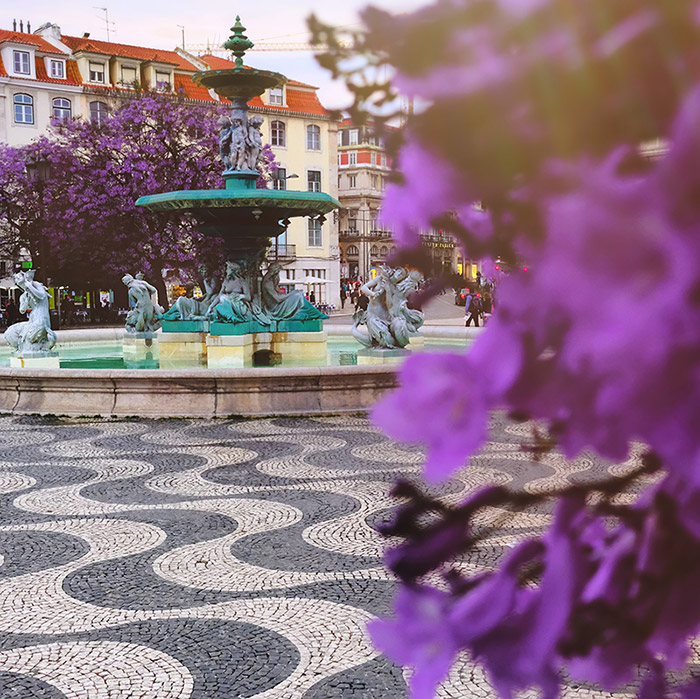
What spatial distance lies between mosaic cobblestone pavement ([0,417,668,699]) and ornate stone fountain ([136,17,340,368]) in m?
5.12

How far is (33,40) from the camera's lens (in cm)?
4394

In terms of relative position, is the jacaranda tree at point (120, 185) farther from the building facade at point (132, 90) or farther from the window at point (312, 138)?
the window at point (312, 138)

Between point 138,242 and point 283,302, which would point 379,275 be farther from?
point 138,242

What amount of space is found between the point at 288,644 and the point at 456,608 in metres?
3.83

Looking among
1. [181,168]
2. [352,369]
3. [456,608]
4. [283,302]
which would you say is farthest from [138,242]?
[456,608]

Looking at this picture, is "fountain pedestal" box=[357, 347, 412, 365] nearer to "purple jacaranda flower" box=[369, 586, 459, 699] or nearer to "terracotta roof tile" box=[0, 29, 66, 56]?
"purple jacaranda flower" box=[369, 586, 459, 699]

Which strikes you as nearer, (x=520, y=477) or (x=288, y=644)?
(x=288, y=644)

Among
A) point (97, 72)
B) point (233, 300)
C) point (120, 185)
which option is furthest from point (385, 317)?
point (97, 72)

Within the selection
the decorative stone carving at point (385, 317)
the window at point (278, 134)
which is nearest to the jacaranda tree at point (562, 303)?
the decorative stone carving at point (385, 317)

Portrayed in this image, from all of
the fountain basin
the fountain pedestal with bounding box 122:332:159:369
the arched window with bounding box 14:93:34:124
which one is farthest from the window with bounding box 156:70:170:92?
the fountain basin

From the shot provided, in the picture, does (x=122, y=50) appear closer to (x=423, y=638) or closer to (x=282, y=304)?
(x=282, y=304)

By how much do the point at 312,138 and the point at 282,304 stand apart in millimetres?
37761

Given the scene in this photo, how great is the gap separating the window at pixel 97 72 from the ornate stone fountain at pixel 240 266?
105ft

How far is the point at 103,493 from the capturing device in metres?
7.25
